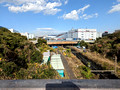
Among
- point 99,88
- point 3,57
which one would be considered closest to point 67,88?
point 99,88

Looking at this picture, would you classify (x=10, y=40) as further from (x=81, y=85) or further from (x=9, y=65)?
(x=81, y=85)

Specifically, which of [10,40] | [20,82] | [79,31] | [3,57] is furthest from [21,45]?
[79,31]

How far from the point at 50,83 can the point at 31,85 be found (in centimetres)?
27

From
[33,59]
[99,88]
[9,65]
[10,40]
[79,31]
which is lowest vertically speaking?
[33,59]

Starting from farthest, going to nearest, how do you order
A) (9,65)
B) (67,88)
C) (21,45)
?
(21,45) < (9,65) < (67,88)

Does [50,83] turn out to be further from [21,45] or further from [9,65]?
[21,45]

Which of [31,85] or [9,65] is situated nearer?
[31,85]

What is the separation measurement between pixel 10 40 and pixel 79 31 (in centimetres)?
5779

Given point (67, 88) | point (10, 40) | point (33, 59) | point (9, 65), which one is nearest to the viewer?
point (67, 88)

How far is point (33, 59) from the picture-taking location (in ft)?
28.4

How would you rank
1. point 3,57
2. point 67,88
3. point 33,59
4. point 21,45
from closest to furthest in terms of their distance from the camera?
point 67,88, point 3,57, point 21,45, point 33,59

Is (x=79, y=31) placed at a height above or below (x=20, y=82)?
above

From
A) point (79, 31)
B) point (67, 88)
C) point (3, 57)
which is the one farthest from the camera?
point (79, 31)

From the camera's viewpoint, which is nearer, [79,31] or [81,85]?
[81,85]
